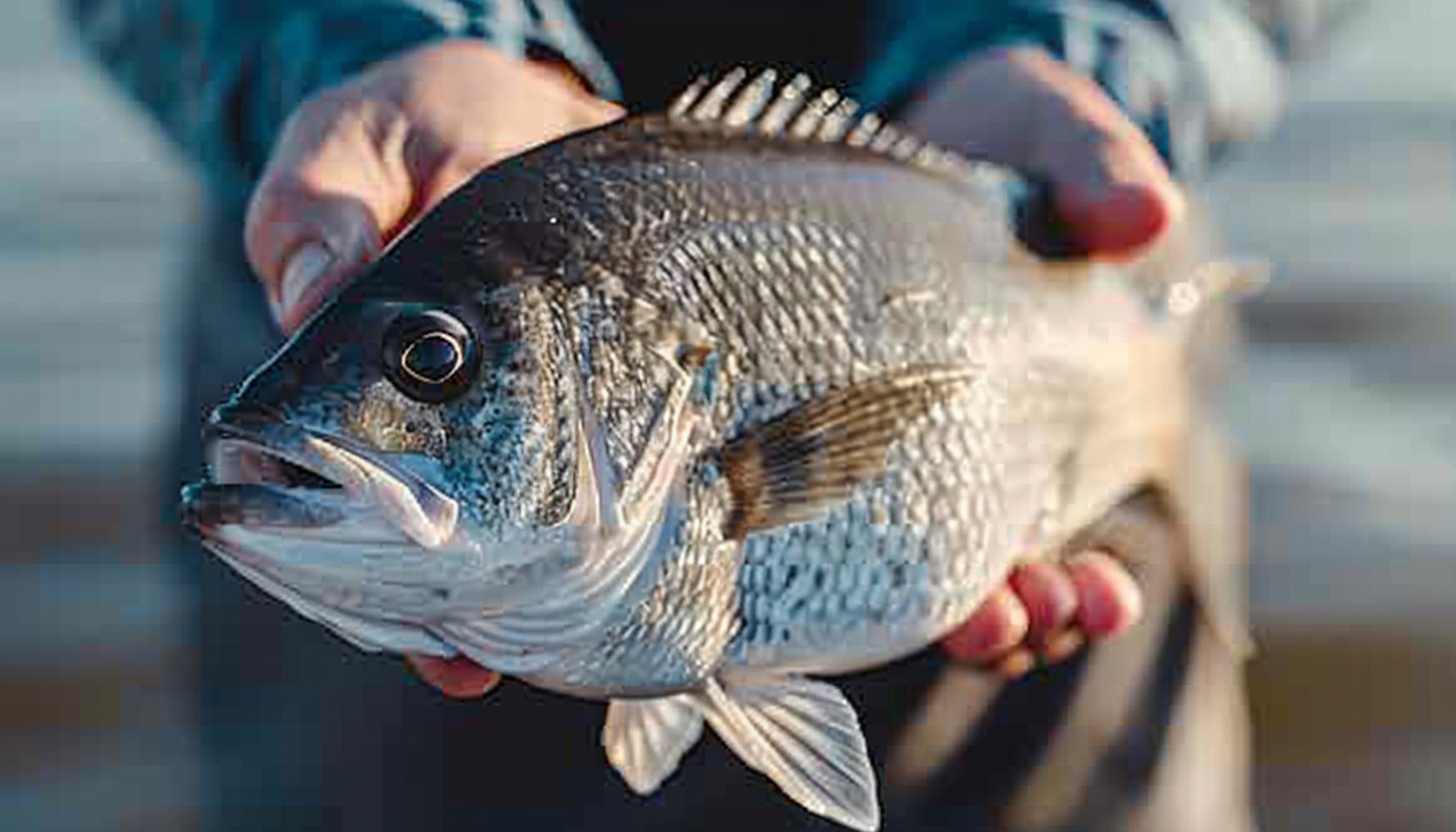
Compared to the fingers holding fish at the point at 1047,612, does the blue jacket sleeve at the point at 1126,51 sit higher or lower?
higher

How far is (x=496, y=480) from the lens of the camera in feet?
5.53

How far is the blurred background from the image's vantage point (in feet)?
12.3

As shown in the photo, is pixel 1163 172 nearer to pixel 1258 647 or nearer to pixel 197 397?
pixel 197 397

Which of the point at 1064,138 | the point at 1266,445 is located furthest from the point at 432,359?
the point at 1266,445


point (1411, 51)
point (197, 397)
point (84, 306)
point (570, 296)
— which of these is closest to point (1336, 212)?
point (1411, 51)

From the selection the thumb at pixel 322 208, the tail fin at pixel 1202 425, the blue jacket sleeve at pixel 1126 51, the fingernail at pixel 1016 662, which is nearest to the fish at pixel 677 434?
the thumb at pixel 322 208

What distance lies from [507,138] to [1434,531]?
2.81 m

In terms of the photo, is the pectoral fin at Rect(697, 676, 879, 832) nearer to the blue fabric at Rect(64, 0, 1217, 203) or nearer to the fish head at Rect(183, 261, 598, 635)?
the fish head at Rect(183, 261, 598, 635)

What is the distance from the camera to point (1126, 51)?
10.0 feet

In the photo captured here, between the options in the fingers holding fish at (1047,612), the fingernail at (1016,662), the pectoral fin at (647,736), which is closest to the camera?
the pectoral fin at (647,736)

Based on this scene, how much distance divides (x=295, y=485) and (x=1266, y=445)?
354 cm

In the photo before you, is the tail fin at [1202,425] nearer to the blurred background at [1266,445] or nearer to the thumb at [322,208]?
the blurred background at [1266,445]

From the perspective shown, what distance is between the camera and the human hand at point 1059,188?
2342mm

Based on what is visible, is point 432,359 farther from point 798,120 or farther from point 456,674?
point 798,120
